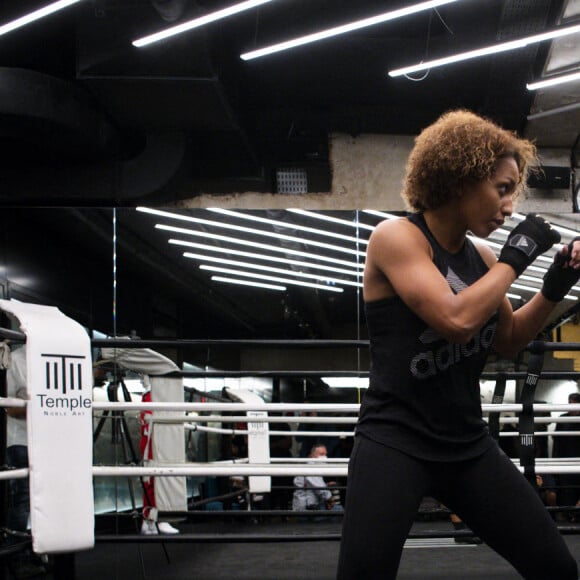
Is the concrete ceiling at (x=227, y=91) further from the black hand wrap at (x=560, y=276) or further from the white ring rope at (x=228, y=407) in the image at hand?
the black hand wrap at (x=560, y=276)

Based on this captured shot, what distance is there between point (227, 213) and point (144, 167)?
2.56ft

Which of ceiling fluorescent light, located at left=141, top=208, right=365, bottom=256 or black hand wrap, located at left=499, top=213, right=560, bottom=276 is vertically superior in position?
ceiling fluorescent light, located at left=141, top=208, right=365, bottom=256

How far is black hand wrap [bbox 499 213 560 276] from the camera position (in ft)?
4.58

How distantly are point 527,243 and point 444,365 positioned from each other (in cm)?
25

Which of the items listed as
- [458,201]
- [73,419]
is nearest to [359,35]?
[73,419]

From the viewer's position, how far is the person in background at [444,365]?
1338 millimetres

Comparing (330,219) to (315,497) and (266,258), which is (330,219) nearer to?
(266,258)

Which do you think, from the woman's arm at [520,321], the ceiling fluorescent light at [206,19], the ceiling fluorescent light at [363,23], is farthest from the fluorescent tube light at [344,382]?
the woman's arm at [520,321]

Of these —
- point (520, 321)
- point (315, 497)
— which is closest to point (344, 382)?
point (315, 497)

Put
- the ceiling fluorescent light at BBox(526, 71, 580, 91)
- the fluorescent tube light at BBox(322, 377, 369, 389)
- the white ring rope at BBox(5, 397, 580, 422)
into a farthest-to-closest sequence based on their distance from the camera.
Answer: the fluorescent tube light at BBox(322, 377, 369, 389) < the ceiling fluorescent light at BBox(526, 71, 580, 91) < the white ring rope at BBox(5, 397, 580, 422)

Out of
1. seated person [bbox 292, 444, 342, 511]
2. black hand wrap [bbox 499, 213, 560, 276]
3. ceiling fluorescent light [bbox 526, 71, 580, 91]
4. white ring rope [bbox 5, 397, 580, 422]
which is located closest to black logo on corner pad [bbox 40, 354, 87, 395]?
white ring rope [bbox 5, 397, 580, 422]

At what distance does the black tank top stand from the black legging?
0.09ft

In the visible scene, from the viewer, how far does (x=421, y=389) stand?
140cm

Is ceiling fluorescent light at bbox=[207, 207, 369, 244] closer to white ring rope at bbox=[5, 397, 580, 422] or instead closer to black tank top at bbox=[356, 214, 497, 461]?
white ring rope at bbox=[5, 397, 580, 422]
